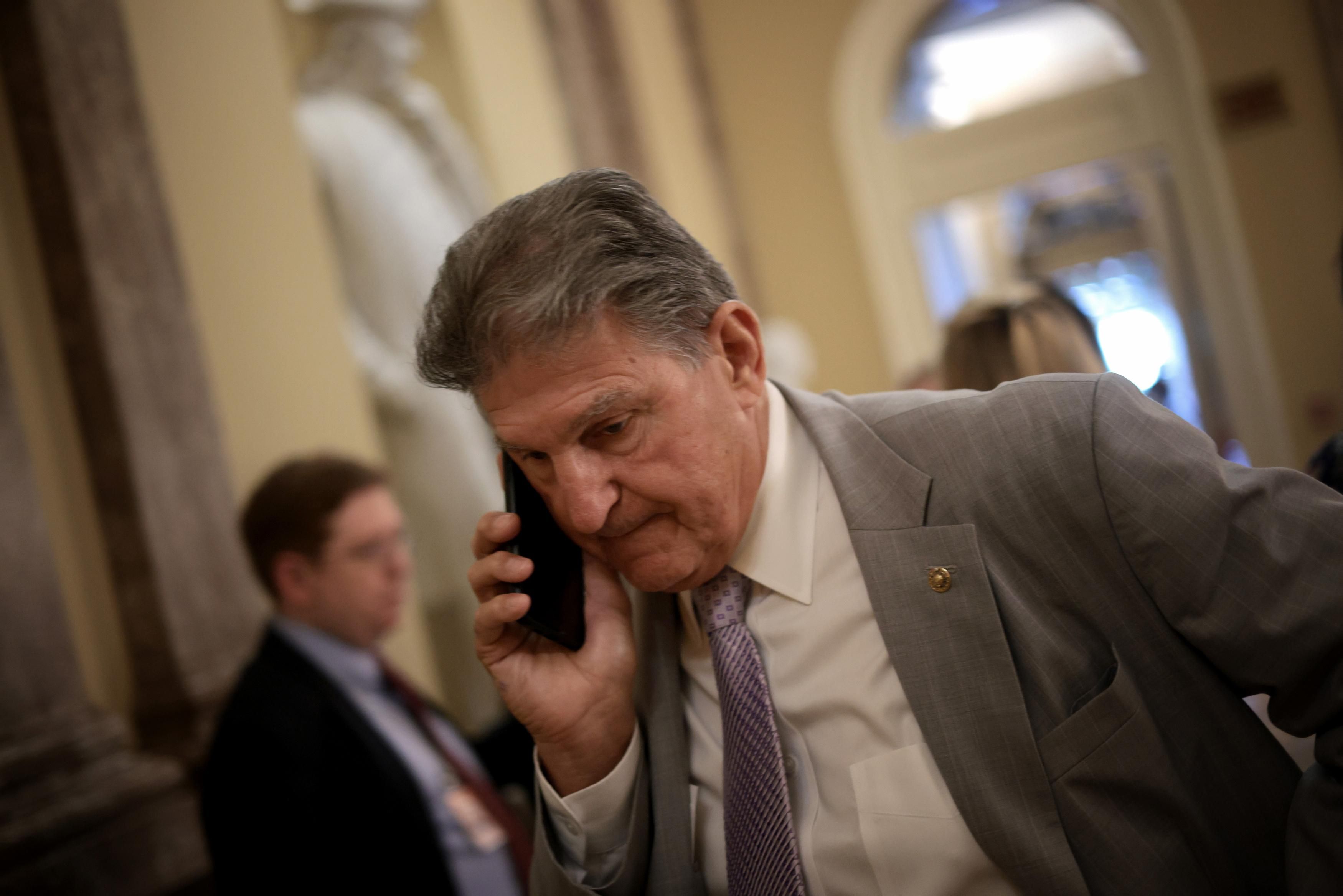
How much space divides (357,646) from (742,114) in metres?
5.71

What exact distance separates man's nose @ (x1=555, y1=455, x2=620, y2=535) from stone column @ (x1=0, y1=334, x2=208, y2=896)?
1316 mm

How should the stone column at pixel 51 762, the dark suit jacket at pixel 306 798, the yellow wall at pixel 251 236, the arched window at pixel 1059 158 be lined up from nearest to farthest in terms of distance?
the stone column at pixel 51 762
the dark suit jacket at pixel 306 798
the yellow wall at pixel 251 236
the arched window at pixel 1059 158

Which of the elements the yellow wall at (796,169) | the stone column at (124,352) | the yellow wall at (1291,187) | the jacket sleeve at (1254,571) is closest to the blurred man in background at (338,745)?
the stone column at (124,352)

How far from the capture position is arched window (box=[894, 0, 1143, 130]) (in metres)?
7.11

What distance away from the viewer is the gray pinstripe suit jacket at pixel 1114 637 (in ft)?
3.71

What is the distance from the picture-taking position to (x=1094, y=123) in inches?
274

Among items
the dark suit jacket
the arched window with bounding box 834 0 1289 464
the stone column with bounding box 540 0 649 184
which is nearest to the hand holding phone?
the dark suit jacket

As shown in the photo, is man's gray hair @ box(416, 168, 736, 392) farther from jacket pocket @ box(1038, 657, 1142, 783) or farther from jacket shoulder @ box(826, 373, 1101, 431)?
jacket pocket @ box(1038, 657, 1142, 783)

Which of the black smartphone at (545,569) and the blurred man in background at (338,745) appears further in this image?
the blurred man in background at (338,745)

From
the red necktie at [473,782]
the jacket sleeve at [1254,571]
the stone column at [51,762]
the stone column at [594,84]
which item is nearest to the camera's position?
the jacket sleeve at [1254,571]

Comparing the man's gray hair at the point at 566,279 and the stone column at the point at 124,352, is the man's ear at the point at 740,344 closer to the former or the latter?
the man's gray hair at the point at 566,279

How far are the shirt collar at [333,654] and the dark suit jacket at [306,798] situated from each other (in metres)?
0.03

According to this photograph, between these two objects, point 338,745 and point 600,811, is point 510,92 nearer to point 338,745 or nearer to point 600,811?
point 338,745

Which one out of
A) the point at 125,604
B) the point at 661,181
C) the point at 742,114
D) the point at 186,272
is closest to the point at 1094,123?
the point at 742,114
